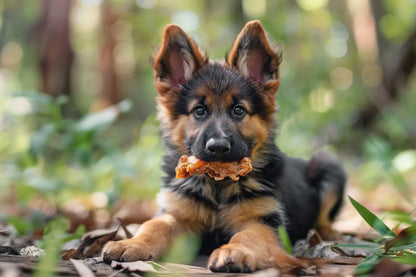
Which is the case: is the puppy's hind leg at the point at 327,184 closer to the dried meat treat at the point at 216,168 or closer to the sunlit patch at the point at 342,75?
the dried meat treat at the point at 216,168

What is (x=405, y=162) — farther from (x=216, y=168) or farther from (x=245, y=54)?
(x=216, y=168)

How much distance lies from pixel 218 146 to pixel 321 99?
10.2 metres

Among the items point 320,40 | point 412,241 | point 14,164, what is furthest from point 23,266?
point 320,40

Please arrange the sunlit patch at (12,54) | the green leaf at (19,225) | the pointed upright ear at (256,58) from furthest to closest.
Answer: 1. the sunlit patch at (12,54)
2. the green leaf at (19,225)
3. the pointed upright ear at (256,58)

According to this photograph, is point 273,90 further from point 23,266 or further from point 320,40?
point 320,40

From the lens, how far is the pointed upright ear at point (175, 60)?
4445 millimetres

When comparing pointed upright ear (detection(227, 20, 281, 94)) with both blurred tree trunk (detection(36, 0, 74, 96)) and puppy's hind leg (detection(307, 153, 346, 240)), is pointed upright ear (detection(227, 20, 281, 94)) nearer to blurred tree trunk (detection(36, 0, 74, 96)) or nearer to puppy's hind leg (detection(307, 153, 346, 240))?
puppy's hind leg (detection(307, 153, 346, 240))

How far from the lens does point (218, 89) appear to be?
4.29 m

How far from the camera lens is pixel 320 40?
60.0ft

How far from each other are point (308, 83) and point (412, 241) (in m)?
9.60

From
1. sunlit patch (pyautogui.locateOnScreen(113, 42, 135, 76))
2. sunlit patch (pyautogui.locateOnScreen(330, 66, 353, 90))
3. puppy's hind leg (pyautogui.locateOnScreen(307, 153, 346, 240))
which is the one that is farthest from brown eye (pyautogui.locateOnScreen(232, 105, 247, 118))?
sunlit patch (pyautogui.locateOnScreen(113, 42, 135, 76))

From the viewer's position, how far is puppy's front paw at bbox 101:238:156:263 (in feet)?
10.9

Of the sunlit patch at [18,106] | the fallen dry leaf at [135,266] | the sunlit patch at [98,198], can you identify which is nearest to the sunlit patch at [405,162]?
the sunlit patch at [98,198]

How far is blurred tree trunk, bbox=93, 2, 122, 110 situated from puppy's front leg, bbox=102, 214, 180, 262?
46.8 ft
